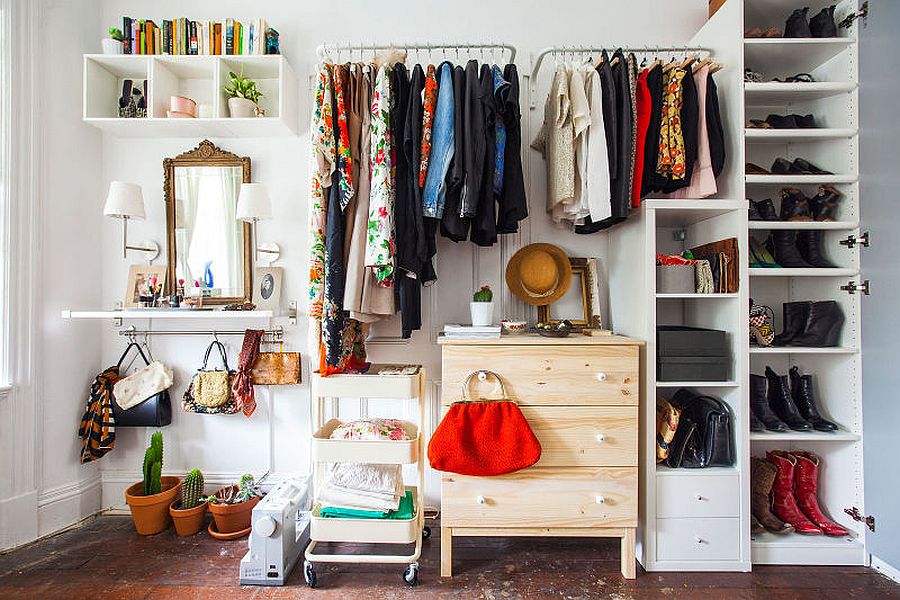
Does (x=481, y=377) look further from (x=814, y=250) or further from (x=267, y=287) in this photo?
(x=814, y=250)

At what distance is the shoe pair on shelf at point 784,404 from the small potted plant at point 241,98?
2707 mm

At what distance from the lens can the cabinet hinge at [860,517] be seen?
200 cm

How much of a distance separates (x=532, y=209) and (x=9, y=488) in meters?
2.75

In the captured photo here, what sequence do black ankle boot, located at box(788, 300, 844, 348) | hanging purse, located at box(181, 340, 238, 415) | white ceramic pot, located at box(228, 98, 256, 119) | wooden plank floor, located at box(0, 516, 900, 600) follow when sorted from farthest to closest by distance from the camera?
1. hanging purse, located at box(181, 340, 238, 415)
2. white ceramic pot, located at box(228, 98, 256, 119)
3. black ankle boot, located at box(788, 300, 844, 348)
4. wooden plank floor, located at box(0, 516, 900, 600)

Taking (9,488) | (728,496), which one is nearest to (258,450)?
(9,488)

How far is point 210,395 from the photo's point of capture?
243cm

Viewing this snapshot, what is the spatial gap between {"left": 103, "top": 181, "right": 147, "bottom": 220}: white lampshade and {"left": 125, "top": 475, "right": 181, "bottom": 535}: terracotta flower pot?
132 cm

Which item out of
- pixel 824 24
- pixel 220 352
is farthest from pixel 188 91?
pixel 824 24

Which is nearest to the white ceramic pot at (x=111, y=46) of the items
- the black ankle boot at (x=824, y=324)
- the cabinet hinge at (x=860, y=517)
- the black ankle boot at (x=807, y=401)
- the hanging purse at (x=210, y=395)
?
the hanging purse at (x=210, y=395)

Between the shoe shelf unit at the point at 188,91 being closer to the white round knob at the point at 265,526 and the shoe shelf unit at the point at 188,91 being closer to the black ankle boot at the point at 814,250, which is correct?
the white round knob at the point at 265,526

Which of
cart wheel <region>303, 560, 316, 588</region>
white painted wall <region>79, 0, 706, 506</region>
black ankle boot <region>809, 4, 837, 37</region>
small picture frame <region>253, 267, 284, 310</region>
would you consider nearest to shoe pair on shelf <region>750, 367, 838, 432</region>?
white painted wall <region>79, 0, 706, 506</region>

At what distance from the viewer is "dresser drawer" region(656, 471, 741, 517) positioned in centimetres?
199

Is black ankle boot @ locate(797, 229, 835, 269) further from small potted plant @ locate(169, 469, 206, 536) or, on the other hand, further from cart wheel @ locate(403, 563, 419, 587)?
small potted plant @ locate(169, 469, 206, 536)

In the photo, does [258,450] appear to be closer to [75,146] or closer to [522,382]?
[522,382]
